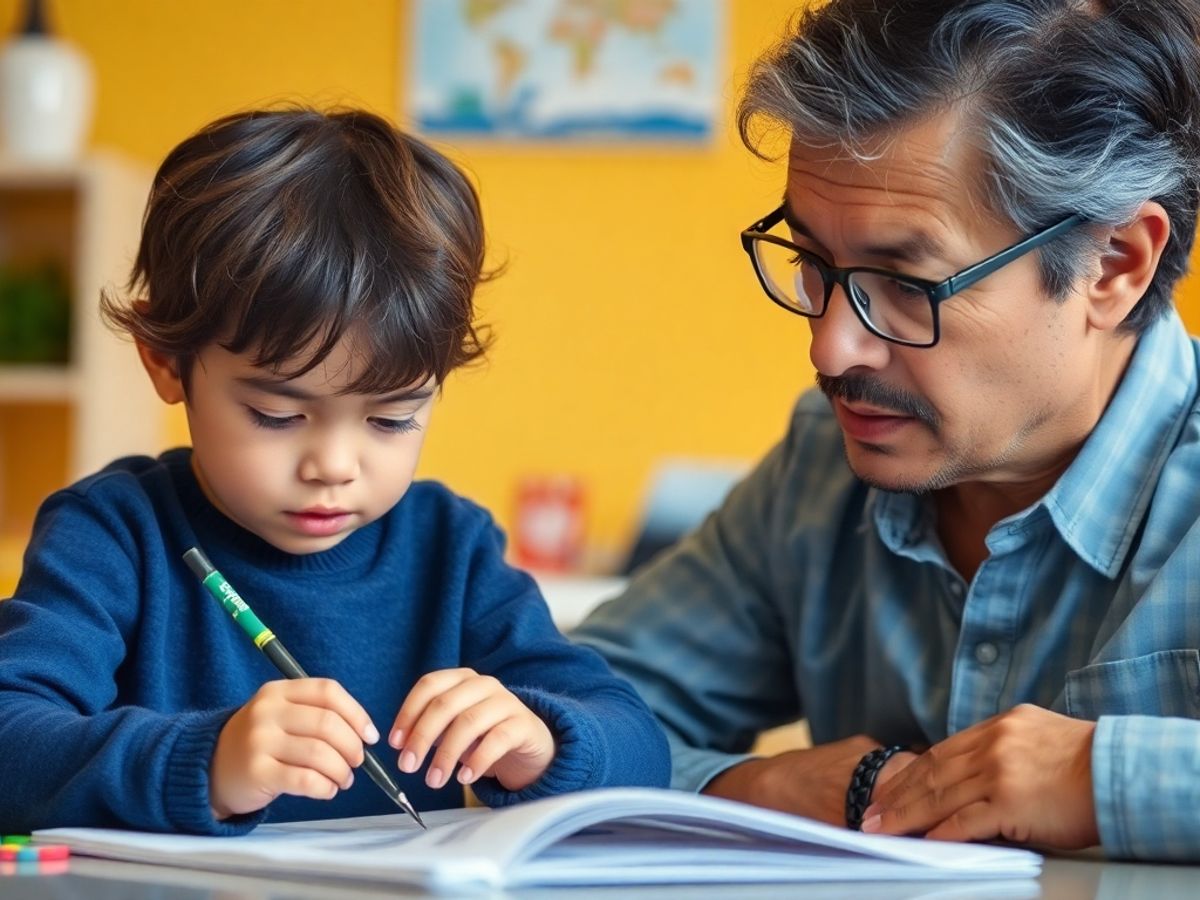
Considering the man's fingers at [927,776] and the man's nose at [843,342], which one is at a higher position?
→ the man's nose at [843,342]

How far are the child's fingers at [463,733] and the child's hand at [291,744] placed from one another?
66 millimetres

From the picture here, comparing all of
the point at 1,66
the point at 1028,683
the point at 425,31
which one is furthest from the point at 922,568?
the point at 1,66

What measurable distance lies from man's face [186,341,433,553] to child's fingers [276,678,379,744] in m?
0.24

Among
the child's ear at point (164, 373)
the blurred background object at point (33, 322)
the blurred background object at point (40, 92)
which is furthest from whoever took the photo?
the blurred background object at point (33, 322)

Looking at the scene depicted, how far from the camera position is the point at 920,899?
84 centimetres

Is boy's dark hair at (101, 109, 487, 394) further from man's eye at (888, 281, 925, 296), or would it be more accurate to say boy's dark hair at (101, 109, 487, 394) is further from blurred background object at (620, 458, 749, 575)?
blurred background object at (620, 458, 749, 575)

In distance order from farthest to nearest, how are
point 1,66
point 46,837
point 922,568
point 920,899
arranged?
→ 1. point 1,66
2. point 922,568
3. point 46,837
4. point 920,899

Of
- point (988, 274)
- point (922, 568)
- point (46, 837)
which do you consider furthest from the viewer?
point (922, 568)

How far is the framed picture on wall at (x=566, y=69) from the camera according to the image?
12.6 ft

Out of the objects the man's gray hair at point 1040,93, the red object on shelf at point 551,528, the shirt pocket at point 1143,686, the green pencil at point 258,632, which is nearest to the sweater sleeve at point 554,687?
the green pencil at point 258,632

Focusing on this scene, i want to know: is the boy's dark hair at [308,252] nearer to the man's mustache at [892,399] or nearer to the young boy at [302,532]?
the young boy at [302,532]

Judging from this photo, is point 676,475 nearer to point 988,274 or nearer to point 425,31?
point 425,31

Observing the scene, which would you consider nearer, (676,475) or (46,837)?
(46,837)

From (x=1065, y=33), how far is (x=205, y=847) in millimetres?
895
